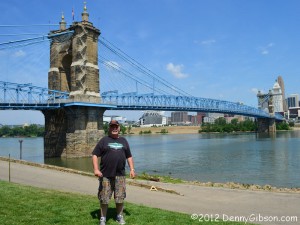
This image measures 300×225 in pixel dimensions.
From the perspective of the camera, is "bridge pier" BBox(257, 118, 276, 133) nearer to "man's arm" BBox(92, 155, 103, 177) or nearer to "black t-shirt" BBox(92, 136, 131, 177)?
"black t-shirt" BBox(92, 136, 131, 177)

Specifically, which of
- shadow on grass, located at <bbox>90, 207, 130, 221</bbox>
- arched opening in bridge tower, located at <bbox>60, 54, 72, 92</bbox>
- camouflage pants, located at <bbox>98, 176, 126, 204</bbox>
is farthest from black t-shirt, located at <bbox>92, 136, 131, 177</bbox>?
arched opening in bridge tower, located at <bbox>60, 54, 72, 92</bbox>

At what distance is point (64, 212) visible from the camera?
21.4ft

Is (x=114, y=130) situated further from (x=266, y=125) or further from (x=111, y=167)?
(x=266, y=125)

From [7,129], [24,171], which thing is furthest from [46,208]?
[7,129]

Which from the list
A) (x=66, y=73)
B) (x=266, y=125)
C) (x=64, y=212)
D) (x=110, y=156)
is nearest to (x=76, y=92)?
(x=66, y=73)

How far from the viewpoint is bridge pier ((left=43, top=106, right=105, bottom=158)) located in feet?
127

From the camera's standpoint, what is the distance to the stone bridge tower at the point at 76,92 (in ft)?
127

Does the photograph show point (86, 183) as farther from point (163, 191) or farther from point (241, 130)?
point (241, 130)

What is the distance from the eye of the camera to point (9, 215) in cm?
623

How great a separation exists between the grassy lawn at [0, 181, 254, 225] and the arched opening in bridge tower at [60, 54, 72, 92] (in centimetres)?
3657

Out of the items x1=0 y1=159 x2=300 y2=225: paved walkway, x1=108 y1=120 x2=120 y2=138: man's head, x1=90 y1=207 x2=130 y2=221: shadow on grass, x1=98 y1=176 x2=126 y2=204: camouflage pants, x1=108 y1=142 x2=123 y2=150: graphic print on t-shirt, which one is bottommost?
x1=0 y1=159 x2=300 y2=225: paved walkway

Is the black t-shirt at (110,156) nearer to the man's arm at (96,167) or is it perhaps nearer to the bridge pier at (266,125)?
the man's arm at (96,167)

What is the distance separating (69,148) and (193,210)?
32660 millimetres

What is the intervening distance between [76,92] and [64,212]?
33.4 metres
